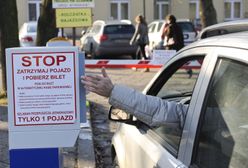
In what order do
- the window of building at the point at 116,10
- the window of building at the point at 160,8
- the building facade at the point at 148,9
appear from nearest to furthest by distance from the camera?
the building facade at the point at 148,9, the window of building at the point at 116,10, the window of building at the point at 160,8

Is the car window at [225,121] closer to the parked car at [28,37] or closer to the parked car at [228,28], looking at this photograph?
the parked car at [228,28]

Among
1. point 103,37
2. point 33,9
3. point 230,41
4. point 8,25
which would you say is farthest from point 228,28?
point 33,9

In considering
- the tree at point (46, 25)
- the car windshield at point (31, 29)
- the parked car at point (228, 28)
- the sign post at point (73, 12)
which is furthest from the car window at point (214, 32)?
the car windshield at point (31, 29)

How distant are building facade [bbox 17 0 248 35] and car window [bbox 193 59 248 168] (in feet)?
120

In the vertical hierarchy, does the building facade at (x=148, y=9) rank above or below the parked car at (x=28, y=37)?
above

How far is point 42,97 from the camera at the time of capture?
324cm

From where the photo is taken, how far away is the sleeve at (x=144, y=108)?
303cm

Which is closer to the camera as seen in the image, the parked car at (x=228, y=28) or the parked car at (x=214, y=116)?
the parked car at (x=214, y=116)

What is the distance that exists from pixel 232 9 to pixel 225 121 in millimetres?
39781

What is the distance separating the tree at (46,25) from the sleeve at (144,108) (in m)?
8.14

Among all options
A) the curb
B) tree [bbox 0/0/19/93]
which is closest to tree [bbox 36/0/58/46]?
tree [bbox 0/0/19/93]

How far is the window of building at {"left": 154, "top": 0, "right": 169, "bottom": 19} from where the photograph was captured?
4047cm

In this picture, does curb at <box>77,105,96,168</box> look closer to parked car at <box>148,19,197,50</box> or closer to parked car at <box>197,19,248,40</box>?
parked car at <box>197,19,248,40</box>

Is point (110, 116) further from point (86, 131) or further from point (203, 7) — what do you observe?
point (203, 7)
